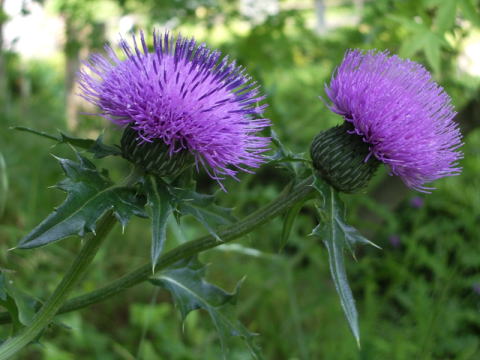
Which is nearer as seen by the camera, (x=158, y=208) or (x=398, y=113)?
(x=158, y=208)

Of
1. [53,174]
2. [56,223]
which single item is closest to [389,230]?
[53,174]

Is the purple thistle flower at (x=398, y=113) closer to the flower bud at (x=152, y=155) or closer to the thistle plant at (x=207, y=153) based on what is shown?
the thistle plant at (x=207, y=153)

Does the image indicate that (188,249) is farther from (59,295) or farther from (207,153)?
(59,295)

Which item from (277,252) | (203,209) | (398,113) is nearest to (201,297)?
(203,209)

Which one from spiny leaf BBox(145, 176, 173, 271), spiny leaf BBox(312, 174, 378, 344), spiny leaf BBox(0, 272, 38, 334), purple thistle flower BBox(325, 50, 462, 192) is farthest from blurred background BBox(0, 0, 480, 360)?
spiny leaf BBox(145, 176, 173, 271)

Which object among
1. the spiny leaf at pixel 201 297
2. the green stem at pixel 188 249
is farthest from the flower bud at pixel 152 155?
the spiny leaf at pixel 201 297

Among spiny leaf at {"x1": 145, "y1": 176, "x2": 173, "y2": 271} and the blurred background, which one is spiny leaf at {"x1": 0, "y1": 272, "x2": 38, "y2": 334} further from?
the blurred background
